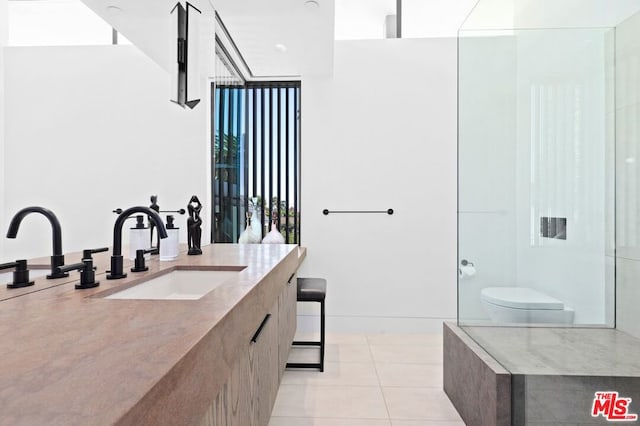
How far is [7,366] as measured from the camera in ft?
1.61

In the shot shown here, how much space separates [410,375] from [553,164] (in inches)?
60.8

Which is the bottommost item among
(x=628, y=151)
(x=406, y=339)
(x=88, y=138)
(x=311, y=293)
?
(x=406, y=339)

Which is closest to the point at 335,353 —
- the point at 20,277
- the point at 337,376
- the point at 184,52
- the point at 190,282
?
the point at 337,376

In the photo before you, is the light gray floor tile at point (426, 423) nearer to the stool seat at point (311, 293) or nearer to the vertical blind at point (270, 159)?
the stool seat at point (311, 293)

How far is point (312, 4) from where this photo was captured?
6.52 ft

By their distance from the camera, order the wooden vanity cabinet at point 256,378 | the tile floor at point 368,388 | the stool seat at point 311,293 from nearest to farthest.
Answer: the wooden vanity cabinet at point 256,378, the tile floor at point 368,388, the stool seat at point 311,293

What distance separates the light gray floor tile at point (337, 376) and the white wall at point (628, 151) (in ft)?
4.64

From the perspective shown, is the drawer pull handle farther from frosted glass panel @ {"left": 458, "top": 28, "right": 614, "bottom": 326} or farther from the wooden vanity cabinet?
frosted glass panel @ {"left": 458, "top": 28, "right": 614, "bottom": 326}

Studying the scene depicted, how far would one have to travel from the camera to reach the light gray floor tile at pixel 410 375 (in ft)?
7.14

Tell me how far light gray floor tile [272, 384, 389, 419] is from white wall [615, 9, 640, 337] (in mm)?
1301

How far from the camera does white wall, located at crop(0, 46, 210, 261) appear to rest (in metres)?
1.71

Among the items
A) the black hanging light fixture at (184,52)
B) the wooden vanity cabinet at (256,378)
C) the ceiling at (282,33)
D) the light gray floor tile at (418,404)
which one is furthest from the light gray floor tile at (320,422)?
the ceiling at (282,33)

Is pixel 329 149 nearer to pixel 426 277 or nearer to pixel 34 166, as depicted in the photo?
pixel 426 277

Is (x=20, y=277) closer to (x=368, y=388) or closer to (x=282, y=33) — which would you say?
(x=368, y=388)
